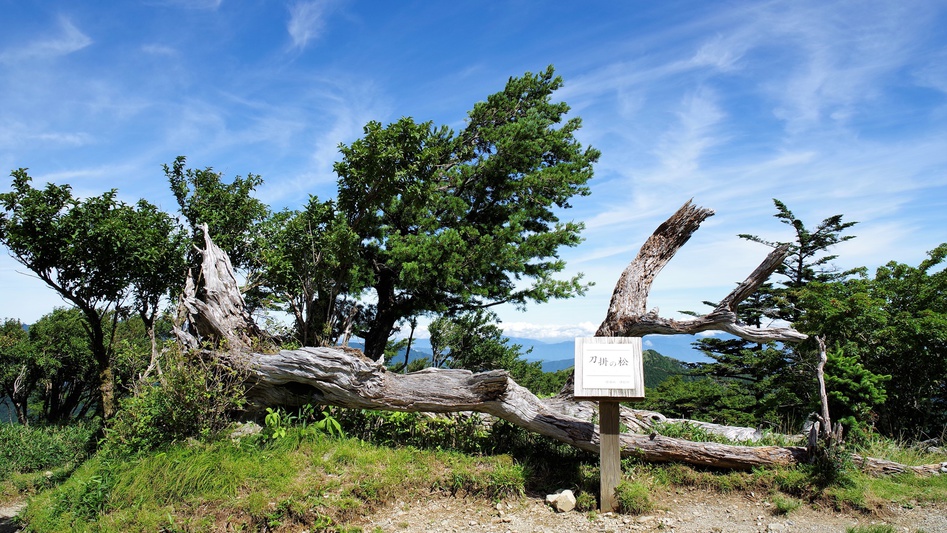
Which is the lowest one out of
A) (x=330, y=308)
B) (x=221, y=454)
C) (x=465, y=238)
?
(x=221, y=454)

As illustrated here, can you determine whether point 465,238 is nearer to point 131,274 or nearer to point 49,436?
point 131,274

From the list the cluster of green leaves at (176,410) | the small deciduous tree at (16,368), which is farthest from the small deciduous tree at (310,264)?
the small deciduous tree at (16,368)

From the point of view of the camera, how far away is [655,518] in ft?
19.8

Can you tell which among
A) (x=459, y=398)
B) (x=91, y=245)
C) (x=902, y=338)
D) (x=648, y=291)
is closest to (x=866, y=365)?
(x=902, y=338)

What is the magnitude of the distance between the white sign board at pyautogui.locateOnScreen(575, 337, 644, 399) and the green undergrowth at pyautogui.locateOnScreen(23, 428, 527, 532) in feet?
5.07

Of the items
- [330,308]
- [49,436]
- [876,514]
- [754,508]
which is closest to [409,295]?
[330,308]

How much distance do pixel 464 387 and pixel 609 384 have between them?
2.14m

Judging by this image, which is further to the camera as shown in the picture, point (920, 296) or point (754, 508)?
point (920, 296)

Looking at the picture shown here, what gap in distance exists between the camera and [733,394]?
13672 mm

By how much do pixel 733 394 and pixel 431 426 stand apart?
920cm

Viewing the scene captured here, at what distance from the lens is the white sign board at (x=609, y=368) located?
6180 millimetres

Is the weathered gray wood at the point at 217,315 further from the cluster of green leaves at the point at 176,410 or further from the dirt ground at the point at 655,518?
the dirt ground at the point at 655,518

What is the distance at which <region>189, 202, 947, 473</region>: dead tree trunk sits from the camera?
276 inches

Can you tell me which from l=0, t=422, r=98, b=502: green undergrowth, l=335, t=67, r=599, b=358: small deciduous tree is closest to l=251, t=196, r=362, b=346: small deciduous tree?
l=335, t=67, r=599, b=358: small deciduous tree
